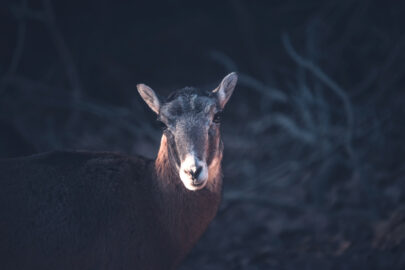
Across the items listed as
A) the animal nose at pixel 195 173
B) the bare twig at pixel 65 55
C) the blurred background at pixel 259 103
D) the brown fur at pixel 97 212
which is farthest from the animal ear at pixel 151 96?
the bare twig at pixel 65 55

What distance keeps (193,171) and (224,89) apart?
3.96ft

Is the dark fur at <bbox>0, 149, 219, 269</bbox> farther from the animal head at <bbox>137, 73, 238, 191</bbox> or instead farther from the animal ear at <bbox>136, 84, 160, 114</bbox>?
the animal ear at <bbox>136, 84, 160, 114</bbox>

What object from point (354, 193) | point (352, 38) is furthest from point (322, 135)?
point (352, 38)

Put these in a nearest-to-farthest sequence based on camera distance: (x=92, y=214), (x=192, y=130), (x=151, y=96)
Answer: (x=192, y=130) → (x=92, y=214) → (x=151, y=96)

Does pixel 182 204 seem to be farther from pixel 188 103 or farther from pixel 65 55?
pixel 65 55

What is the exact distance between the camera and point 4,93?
8492 mm

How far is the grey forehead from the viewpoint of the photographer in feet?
14.0

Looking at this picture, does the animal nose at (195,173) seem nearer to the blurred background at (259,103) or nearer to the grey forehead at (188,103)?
the grey forehead at (188,103)

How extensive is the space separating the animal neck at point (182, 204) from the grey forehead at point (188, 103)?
0.33 m

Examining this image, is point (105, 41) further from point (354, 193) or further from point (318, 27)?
point (354, 193)

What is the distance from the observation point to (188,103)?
14.0 ft

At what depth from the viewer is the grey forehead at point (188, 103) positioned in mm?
4254

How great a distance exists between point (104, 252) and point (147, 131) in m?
3.75

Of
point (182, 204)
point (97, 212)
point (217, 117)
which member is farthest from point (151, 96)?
point (97, 212)
